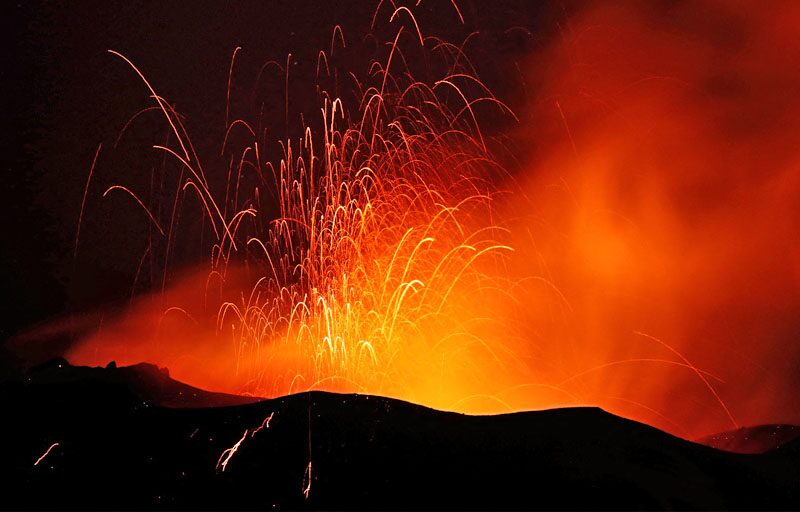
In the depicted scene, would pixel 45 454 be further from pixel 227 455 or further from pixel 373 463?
pixel 373 463

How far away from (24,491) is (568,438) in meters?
10.5

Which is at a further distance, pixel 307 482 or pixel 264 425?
pixel 264 425

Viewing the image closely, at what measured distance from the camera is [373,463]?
14.4m

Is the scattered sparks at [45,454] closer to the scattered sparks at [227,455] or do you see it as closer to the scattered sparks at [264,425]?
the scattered sparks at [227,455]

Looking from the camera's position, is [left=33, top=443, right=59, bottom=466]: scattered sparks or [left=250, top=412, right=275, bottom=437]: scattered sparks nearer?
[left=250, top=412, right=275, bottom=437]: scattered sparks

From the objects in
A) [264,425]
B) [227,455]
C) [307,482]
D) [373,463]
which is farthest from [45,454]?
[373,463]

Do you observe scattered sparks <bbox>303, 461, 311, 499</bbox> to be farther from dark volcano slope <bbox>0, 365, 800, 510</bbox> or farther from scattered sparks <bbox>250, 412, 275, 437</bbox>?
scattered sparks <bbox>250, 412, 275, 437</bbox>

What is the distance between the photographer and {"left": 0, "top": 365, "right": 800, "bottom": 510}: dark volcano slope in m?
13.6

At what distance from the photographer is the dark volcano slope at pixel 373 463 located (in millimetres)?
13555

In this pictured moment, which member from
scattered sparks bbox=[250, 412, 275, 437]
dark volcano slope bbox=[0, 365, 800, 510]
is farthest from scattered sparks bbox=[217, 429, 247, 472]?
scattered sparks bbox=[250, 412, 275, 437]

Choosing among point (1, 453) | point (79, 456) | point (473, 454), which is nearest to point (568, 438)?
point (473, 454)

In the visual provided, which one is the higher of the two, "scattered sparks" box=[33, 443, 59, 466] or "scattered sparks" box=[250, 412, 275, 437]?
"scattered sparks" box=[250, 412, 275, 437]

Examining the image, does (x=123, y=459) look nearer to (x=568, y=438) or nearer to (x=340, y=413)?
(x=340, y=413)

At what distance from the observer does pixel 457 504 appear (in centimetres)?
1327
